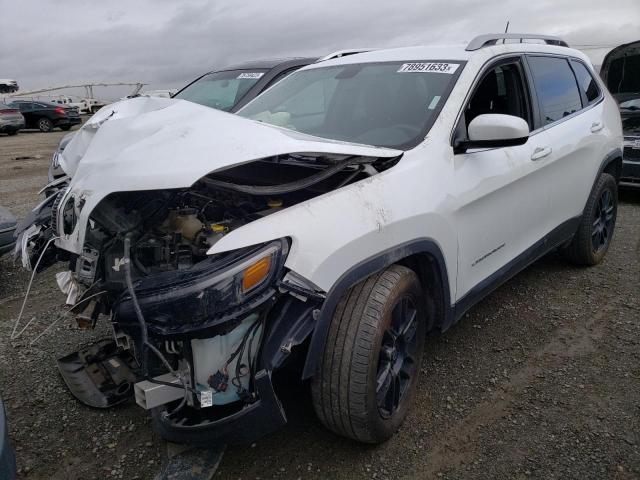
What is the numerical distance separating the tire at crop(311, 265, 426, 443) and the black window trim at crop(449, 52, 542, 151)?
887 millimetres

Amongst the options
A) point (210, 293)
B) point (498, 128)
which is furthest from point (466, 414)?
point (210, 293)

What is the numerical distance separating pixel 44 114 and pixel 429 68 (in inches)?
902

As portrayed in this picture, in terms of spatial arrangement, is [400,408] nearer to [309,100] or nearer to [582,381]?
[582,381]

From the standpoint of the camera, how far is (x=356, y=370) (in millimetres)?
2072

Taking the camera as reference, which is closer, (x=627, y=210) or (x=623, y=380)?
(x=623, y=380)

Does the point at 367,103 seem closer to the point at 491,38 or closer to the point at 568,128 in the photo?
the point at 491,38

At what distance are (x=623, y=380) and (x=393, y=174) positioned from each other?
69.7 inches

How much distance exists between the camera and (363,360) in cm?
207

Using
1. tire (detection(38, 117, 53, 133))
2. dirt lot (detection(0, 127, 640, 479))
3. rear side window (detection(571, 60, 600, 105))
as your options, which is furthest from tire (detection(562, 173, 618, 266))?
tire (detection(38, 117, 53, 133))

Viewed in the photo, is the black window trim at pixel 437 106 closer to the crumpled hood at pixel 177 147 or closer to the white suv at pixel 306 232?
the white suv at pixel 306 232

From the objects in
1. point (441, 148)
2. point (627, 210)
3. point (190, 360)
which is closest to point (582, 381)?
point (441, 148)

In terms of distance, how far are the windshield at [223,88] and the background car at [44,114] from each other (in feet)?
58.7

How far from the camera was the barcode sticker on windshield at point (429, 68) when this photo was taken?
9.54ft

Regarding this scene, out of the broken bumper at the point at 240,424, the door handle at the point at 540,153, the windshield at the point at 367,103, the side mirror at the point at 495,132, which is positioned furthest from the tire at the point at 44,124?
the broken bumper at the point at 240,424
